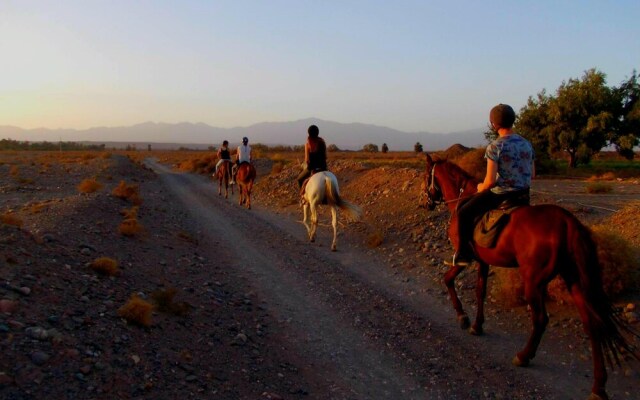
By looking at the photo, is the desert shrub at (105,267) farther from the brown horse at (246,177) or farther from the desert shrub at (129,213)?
the brown horse at (246,177)

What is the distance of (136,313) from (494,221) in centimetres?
459

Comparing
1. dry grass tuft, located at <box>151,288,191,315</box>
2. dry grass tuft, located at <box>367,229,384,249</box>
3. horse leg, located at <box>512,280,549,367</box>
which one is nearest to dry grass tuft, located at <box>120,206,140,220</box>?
dry grass tuft, located at <box>367,229,384,249</box>

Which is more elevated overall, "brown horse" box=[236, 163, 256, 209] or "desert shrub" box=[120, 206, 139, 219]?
"brown horse" box=[236, 163, 256, 209]

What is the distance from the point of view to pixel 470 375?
223 inches

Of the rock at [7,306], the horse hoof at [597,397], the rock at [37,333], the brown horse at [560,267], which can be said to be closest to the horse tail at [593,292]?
the brown horse at [560,267]

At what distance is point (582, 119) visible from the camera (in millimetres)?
37062

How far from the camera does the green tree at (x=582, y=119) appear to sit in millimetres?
36188

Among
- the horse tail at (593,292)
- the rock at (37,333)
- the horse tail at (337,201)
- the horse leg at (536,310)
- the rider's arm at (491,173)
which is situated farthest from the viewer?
the horse tail at (337,201)

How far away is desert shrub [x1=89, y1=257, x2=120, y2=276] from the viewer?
7.51 metres

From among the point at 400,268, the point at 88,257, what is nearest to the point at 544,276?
the point at 400,268

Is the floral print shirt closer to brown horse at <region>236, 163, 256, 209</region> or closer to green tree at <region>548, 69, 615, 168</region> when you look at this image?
brown horse at <region>236, 163, 256, 209</region>

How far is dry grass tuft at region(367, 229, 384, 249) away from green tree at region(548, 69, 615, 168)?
97.0 ft

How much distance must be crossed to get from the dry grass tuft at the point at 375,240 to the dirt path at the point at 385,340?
97 centimetres

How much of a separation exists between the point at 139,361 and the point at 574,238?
4754 millimetres
